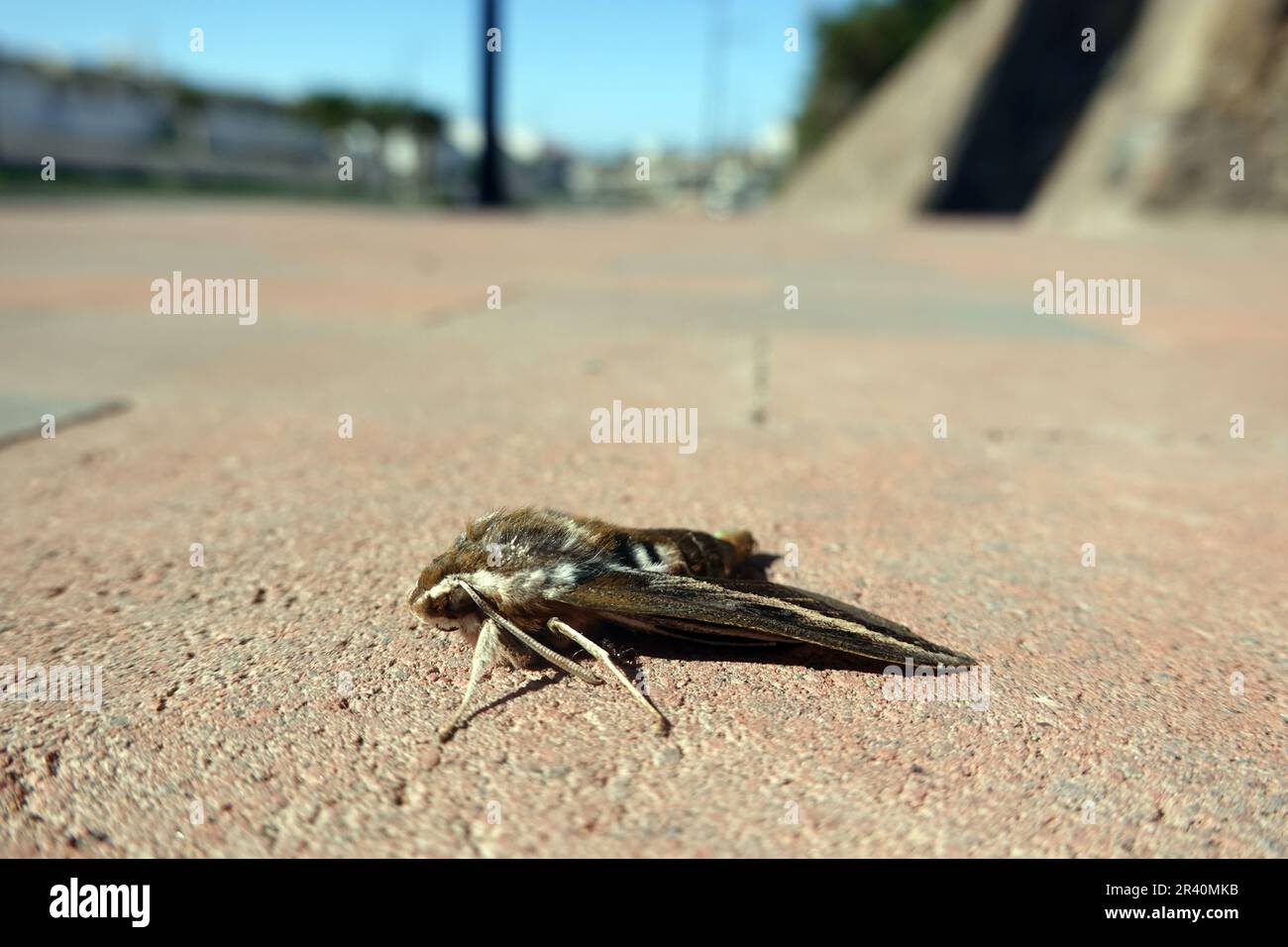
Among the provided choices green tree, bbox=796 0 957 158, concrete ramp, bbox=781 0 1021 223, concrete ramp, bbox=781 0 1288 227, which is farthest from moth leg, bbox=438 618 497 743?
green tree, bbox=796 0 957 158

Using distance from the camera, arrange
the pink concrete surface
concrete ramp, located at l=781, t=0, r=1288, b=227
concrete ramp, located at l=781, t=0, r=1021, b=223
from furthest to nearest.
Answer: concrete ramp, located at l=781, t=0, r=1021, b=223 < concrete ramp, located at l=781, t=0, r=1288, b=227 < the pink concrete surface

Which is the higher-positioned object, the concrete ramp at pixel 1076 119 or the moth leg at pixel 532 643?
the concrete ramp at pixel 1076 119

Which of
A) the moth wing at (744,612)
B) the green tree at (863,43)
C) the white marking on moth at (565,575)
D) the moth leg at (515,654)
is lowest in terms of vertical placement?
the moth leg at (515,654)

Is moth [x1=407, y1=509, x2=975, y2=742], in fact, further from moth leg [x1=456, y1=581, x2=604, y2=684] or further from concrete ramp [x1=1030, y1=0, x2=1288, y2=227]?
concrete ramp [x1=1030, y1=0, x2=1288, y2=227]

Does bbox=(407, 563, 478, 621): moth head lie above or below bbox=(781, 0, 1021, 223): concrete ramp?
below

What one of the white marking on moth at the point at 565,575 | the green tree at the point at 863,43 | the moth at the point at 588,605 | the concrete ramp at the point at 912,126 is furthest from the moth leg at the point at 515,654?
the green tree at the point at 863,43

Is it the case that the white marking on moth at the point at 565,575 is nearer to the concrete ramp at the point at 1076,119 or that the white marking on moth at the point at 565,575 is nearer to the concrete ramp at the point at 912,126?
the concrete ramp at the point at 1076,119

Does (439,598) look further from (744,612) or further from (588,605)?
(744,612)
